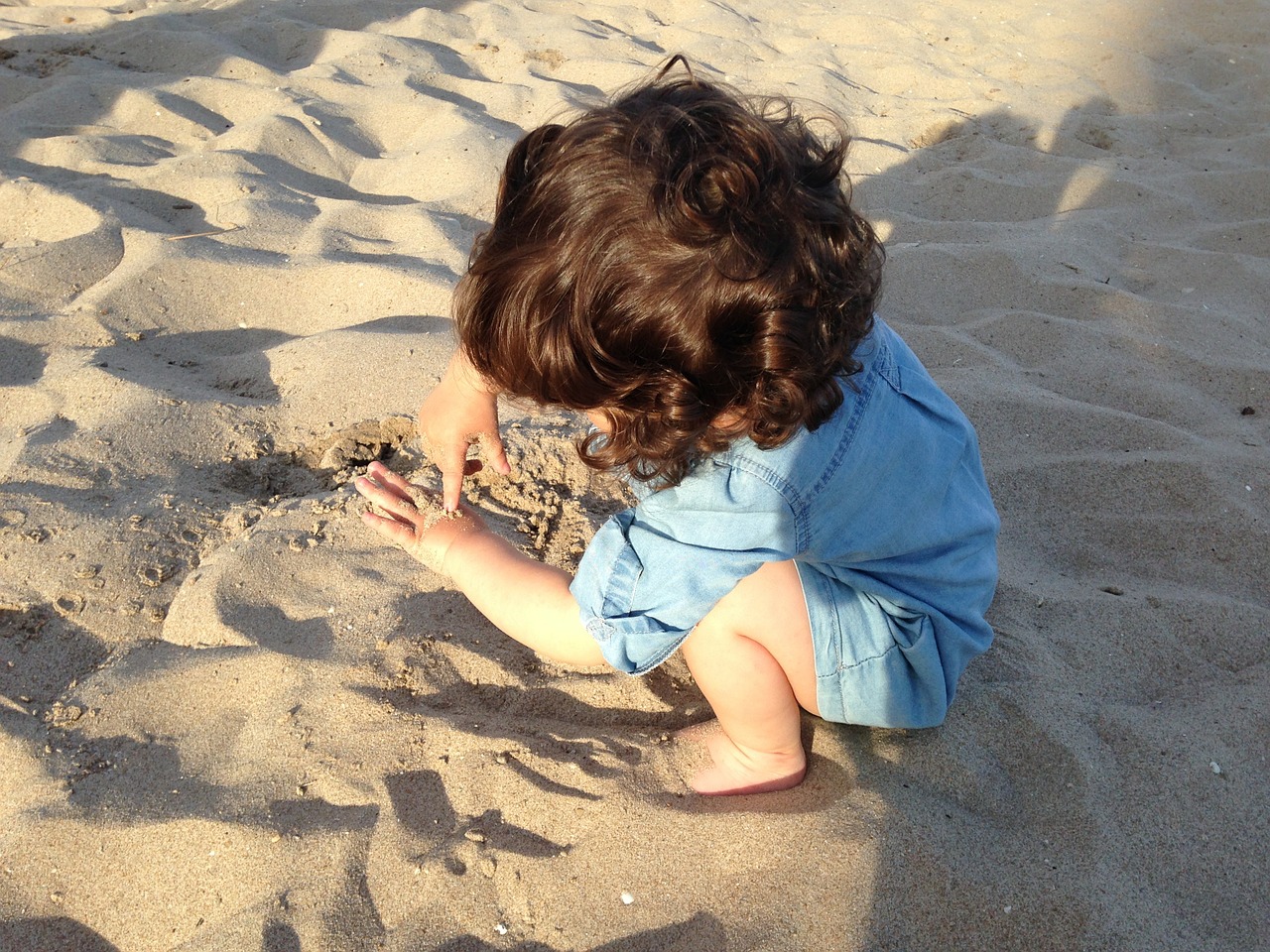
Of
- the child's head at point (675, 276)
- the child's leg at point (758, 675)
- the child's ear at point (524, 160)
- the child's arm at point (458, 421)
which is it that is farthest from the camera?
the child's arm at point (458, 421)

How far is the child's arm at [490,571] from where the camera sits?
146 centimetres

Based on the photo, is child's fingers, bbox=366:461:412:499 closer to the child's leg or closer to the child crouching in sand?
the child crouching in sand

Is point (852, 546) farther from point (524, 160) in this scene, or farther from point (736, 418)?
point (524, 160)

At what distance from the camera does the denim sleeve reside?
1188mm

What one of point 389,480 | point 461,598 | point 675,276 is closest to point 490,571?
point 461,598

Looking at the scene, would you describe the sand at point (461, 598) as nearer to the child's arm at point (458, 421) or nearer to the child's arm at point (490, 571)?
the child's arm at point (490, 571)

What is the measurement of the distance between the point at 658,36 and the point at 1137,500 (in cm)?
369

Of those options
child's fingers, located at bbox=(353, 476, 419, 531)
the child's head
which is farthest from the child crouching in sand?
child's fingers, located at bbox=(353, 476, 419, 531)

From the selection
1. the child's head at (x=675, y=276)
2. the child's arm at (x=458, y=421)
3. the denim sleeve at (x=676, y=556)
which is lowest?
the child's arm at (x=458, y=421)

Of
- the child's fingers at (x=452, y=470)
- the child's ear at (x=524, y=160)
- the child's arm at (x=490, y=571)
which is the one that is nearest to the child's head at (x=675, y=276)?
the child's ear at (x=524, y=160)

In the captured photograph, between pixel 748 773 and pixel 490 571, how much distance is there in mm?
528

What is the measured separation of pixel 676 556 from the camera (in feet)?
3.99

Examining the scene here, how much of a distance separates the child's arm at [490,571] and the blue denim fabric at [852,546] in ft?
0.44

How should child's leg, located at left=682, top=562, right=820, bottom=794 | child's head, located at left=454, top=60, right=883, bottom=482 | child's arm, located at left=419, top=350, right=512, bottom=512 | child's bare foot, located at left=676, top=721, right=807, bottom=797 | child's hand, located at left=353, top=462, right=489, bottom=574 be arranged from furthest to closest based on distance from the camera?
child's hand, located at left=353, top=462, right=489, bottom=574, child's arm, located at left=419, top=350, right=512, bottom=512, child's bare foot, located at left=676, top=721, right=807, bottom=797, child's leg, located at left=682, top=562, right=820, bottom=794, child's head, located at left=454, top=60, right=883, bottom=482
